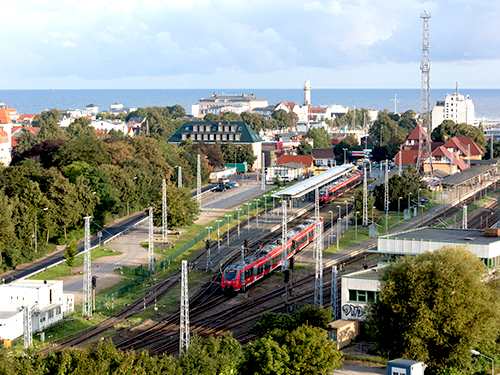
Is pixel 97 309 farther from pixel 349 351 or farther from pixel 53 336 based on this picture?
pixel 349 351

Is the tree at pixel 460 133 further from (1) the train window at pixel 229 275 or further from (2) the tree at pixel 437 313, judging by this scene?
(2) the tree at pixel 437 313

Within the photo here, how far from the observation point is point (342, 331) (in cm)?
4716

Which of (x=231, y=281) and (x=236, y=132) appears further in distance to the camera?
(x=236, y=132)

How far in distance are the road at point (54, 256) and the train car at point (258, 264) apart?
1942 centimetres

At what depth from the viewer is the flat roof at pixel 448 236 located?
5234cm

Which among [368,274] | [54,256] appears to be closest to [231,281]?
[368,274]

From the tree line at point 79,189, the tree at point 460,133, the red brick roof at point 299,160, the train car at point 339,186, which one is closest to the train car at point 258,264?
the tree line at point 79,189

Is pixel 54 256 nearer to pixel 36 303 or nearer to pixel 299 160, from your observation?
pixel 36 303

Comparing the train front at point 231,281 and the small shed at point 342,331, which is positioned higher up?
the train front at point 231,281

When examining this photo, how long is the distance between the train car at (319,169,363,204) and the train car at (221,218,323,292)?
24199 mm

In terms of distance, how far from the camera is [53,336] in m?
49.5

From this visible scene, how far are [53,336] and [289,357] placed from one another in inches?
789

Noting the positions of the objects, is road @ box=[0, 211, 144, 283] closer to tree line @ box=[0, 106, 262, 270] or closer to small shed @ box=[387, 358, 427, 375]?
tree line @ box=[0, 106, 262, 270]

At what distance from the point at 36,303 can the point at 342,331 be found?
72.6 feet
